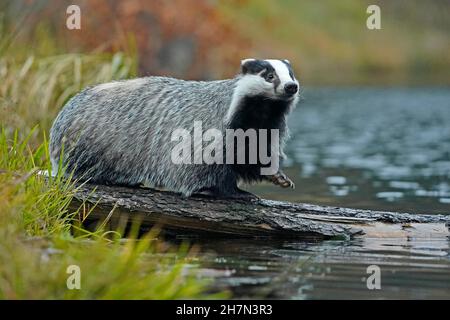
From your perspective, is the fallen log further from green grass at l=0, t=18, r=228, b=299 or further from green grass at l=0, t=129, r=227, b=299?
green grass at l=0, t=129, r=227, b=299

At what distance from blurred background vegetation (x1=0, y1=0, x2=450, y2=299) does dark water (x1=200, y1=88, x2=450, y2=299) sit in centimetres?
61

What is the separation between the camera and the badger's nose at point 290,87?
789 cm

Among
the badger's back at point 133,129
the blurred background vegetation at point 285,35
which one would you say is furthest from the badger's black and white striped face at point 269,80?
the blurred background vegetation at point 285,35

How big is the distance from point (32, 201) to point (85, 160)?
1.70m

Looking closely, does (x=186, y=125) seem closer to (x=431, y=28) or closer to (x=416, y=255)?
(x=416, y=255)

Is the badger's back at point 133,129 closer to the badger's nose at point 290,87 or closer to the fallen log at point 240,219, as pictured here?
the fallen log at point 240,219

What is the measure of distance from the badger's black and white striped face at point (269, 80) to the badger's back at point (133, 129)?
34 centimetres

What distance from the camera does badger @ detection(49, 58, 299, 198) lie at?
823cm

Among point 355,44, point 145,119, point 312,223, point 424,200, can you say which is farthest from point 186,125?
point 355,44

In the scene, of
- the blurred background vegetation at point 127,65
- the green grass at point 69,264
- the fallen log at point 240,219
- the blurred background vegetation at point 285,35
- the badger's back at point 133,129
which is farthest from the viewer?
the blurred background vegetation at point 285,35

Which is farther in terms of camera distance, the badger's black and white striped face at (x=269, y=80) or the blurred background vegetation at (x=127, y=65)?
the badger's black and white striped face at (x=269, y=80)

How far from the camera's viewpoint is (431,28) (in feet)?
201

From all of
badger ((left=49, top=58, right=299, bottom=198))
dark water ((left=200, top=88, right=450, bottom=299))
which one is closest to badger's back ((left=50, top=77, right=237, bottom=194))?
badger ((left=49, top=58, right=299, bottom=198))

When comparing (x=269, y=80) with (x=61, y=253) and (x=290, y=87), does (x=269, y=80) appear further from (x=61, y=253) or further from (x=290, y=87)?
(x=61, y=253)
